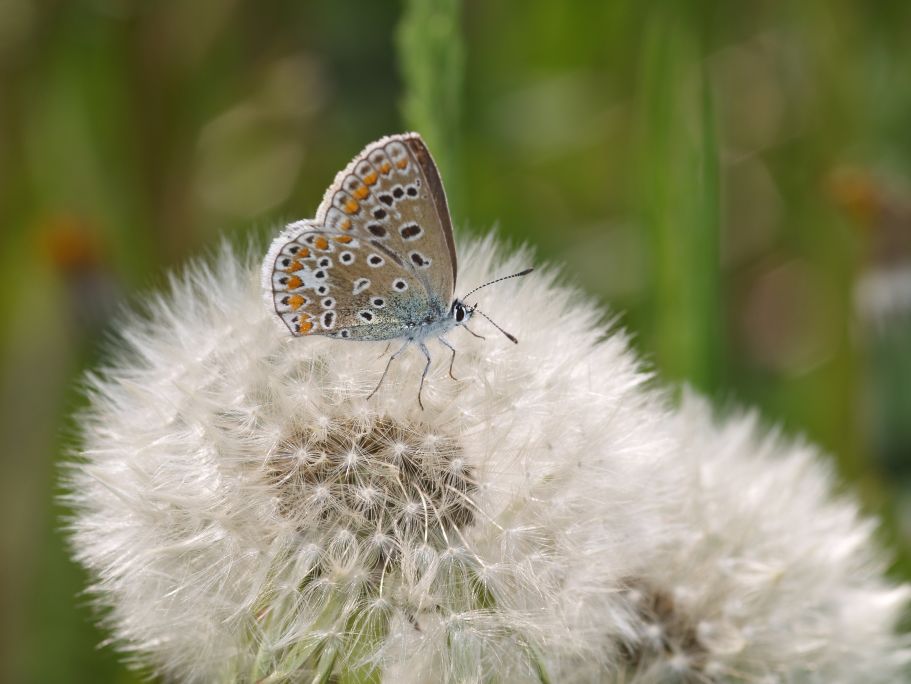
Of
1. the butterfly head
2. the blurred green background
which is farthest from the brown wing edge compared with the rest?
the blurred green background

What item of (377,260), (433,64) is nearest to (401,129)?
(433,64)

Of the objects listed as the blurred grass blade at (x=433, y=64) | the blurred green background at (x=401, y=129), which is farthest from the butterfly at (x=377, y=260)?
the blurred green background at (x=401, y=129)

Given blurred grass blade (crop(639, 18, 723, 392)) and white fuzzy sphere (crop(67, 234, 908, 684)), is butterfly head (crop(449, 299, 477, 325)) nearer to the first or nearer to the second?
white fuzzy sphere (crop(67, 234, 908, 684))

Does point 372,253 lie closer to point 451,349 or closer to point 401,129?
point 451,349

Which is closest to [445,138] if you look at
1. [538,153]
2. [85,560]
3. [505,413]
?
[505,413]

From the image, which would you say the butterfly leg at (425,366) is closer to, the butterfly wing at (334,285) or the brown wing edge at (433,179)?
the butterfly wing at (334,285)
